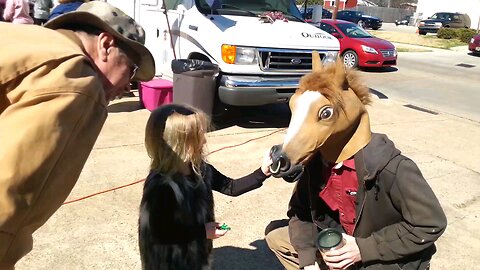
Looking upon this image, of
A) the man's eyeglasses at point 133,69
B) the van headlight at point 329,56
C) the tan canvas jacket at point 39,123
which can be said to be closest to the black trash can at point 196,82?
the van headlight at point 329,56

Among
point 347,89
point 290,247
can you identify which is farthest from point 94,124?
point 290,247

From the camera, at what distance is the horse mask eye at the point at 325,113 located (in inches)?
75.9

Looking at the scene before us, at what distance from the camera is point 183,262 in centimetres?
223

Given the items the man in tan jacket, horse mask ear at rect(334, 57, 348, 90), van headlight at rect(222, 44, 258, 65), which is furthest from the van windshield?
the man in tan jacket

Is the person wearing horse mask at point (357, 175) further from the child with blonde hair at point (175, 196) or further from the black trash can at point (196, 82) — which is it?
the black trash can at point (196, 82)

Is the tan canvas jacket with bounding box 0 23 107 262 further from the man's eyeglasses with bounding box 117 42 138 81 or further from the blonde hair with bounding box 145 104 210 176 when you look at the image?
the blonde hair with bounding box 145 104 210 176

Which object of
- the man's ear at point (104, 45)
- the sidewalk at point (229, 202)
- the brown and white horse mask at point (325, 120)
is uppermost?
the man's ear at point (104, 45)

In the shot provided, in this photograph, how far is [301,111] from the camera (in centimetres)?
196

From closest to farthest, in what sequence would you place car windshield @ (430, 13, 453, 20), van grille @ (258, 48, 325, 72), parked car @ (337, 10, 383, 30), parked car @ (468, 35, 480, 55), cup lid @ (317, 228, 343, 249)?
cup lid @ (317, 228, 343, 249) < van grille @ (258, 48, 325, 72) < parked car @ (468, 35, 480, 55) < car windshield @ (430, 13, 453, 20) < parked car @ (337, 10, 383, 30)

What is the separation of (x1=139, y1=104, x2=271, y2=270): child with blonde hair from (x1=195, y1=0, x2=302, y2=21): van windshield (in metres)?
4.33

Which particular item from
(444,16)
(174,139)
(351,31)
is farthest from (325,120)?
(444,16)

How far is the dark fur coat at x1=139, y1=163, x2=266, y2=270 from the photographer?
216 cm

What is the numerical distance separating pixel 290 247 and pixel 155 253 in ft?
2.58

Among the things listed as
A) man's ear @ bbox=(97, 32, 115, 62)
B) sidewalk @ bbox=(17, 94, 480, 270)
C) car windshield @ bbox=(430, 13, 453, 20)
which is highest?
car windshield @ bbox=(430, 13, 453, 20)
